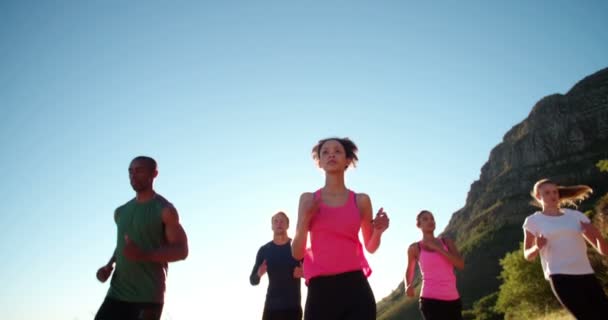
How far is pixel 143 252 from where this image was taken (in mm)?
4305

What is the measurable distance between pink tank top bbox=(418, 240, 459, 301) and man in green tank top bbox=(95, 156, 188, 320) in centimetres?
453

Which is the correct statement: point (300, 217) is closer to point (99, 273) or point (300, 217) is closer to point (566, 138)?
point (99, 273)

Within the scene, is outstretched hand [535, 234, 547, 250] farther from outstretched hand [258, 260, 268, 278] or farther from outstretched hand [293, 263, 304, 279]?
outstretched hand [258, 260, 268, 278]

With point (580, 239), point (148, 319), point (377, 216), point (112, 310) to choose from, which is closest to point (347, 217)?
point (377, 216)

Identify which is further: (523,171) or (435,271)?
(523,171)

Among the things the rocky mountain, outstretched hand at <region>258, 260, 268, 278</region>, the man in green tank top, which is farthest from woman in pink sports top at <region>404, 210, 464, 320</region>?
the rocky mountain

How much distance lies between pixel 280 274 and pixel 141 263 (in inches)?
139

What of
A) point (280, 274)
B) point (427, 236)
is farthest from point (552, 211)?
point (280, 274)

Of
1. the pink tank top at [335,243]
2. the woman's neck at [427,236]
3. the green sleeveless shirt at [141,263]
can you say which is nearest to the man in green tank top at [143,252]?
the green sleeveless shirt at [141,263]

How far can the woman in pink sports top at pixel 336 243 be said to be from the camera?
13.7ft

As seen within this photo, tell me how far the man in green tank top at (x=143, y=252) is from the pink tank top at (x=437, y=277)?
4526 millimetres

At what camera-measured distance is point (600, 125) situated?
13825cm

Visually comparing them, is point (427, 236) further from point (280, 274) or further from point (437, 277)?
point (280, 274)

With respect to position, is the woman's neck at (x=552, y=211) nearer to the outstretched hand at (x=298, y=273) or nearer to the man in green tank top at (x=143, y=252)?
the outstretched hand at (x=298, y=273)
